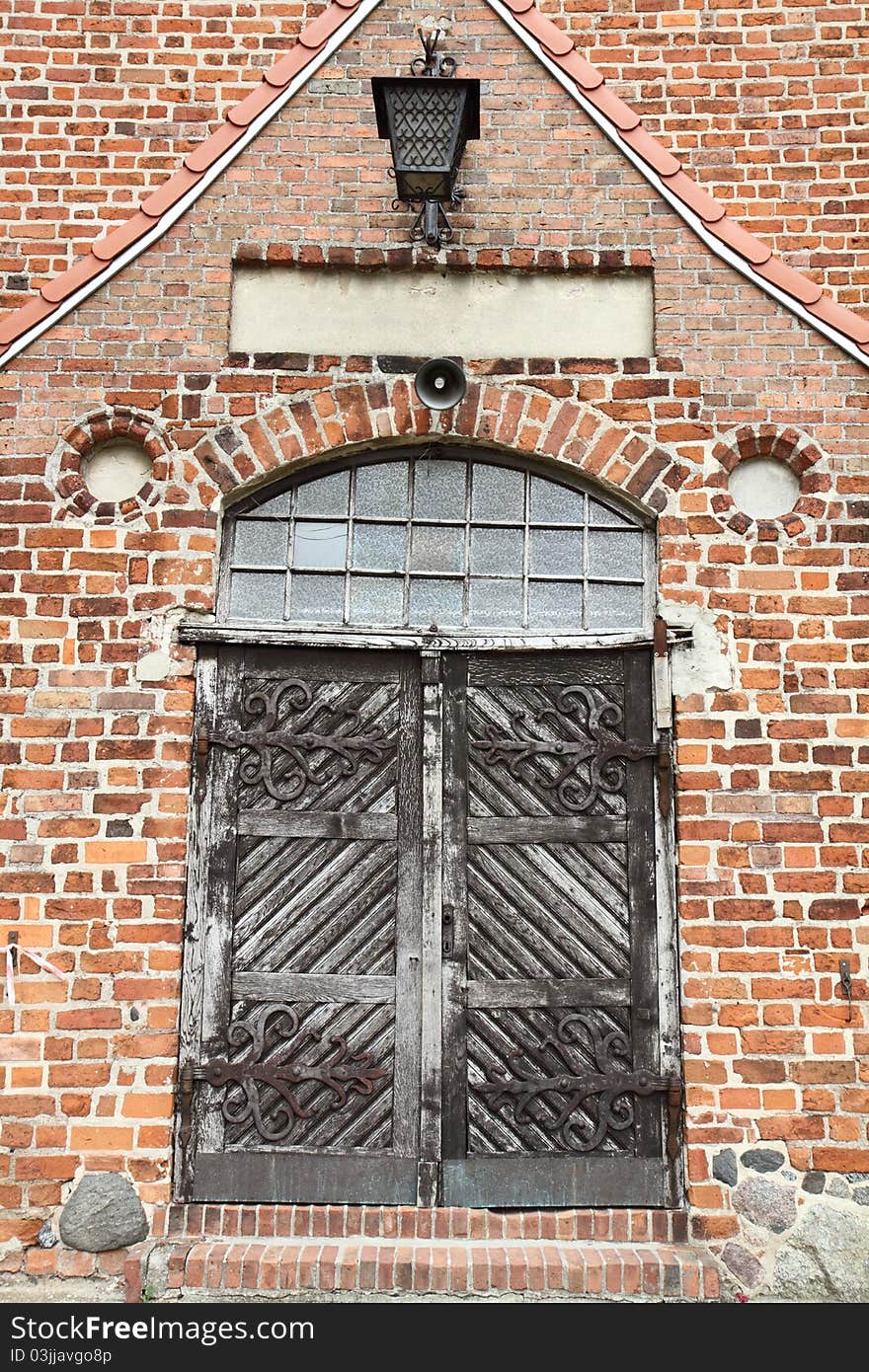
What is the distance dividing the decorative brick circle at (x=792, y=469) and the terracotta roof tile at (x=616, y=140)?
54 centimetres

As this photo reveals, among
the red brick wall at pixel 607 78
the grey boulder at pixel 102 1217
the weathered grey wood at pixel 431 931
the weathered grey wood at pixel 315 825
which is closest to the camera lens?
the grey boulder at pixel 102 1217

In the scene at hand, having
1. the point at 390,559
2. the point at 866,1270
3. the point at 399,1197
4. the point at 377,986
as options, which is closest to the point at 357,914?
the point at 377,986

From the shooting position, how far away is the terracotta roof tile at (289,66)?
6.12 meters

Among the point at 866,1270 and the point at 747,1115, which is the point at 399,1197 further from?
the point at 866,1270

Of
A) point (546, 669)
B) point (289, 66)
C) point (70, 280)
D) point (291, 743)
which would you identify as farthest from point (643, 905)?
point (289, 66)

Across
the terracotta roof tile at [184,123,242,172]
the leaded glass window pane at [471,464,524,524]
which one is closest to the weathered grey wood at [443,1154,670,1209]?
the leaded glass window pane at [471,464,524,524]

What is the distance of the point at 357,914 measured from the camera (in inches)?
225

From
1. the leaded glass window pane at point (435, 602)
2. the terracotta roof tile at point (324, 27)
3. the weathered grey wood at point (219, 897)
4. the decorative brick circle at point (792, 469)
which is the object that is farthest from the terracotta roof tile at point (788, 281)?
the weathered grey wood at point (219, 897)

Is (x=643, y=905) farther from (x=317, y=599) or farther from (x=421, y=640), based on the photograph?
(x=317, y=599)

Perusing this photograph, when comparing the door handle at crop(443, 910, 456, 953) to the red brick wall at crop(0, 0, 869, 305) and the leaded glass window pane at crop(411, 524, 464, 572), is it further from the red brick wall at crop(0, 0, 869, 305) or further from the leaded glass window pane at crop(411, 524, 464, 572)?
the red brick wall at crop(0, 0, 869, 305)

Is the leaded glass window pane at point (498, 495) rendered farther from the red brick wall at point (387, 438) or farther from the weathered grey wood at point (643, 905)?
the weathered grey wood at point (643, 905)

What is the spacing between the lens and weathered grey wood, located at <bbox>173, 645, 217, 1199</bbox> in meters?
5.44

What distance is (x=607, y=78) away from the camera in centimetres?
658

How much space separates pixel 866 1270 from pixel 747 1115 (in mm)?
710
